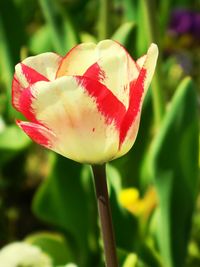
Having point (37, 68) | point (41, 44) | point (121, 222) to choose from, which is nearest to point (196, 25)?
point (41, 44)

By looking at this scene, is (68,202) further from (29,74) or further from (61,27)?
(29,74)

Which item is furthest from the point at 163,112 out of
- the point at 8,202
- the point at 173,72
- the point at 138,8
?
the point at 173,72

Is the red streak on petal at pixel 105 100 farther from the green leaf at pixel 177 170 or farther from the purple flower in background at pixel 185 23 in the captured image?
the purple flower in background at pixel 185 23

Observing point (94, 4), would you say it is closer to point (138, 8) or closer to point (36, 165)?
point (36, 165)

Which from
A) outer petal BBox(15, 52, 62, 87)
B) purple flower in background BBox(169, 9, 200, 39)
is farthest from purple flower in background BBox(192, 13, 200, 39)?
outer petal BBox(15, 52, 62, 87)

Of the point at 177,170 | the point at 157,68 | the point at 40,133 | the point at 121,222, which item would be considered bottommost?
the point at 121,222

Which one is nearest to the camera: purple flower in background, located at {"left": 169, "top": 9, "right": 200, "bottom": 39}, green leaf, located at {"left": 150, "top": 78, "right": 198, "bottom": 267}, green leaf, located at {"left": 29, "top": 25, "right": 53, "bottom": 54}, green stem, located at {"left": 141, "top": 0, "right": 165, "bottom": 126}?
green leaf, located at {"left": 150, "top": 78, "right": 198, "bottom": 267}

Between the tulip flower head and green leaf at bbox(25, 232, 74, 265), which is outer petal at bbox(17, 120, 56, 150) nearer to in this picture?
the tulip flower head
